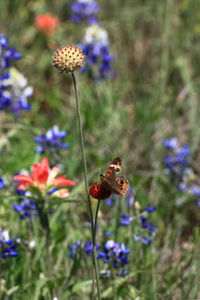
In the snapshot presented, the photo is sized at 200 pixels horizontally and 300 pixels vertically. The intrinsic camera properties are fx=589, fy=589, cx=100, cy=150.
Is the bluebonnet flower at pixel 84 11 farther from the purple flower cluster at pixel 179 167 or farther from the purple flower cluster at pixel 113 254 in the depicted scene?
the purple flower cluster at pixel 113 254

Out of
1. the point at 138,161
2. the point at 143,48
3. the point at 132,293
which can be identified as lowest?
the point at 132,293

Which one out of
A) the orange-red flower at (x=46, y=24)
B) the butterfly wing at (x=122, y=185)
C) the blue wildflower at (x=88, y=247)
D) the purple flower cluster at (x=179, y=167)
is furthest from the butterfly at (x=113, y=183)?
the orange-red flower at (x=46, y=24)

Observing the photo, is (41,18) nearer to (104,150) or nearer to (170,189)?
(104,150)

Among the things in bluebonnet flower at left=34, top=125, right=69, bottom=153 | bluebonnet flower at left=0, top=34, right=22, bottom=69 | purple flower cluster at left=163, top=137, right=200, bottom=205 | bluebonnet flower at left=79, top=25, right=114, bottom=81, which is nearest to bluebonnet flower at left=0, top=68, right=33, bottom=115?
bluebonnet flower at left=0, top=34, right=22, bottom=69

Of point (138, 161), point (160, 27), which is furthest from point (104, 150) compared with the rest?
point (160, 27)

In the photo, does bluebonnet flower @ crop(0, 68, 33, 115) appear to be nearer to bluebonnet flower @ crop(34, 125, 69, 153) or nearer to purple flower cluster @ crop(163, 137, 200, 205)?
bluebonnet flower @ crop(34, 125, 69, 153)

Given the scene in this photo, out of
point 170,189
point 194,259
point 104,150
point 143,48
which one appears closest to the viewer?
point 194,259
